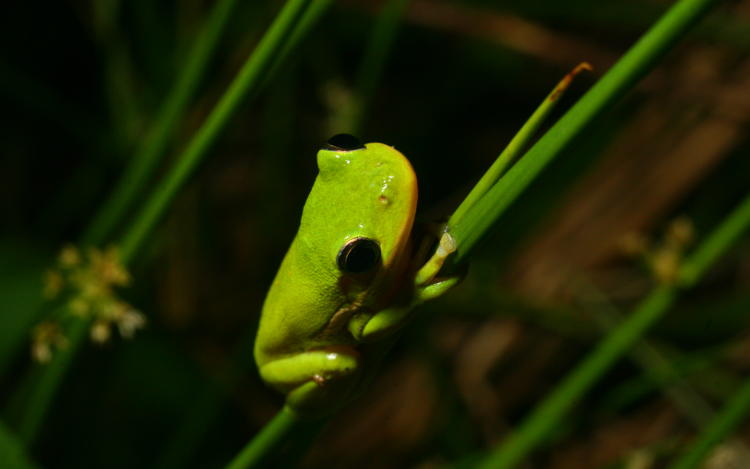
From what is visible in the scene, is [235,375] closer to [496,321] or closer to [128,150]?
[128,150]

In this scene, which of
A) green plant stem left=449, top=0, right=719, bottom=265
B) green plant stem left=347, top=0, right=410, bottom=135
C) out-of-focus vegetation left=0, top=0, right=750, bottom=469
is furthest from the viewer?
out-of-focus vegetation left=0, top=0, right=750, bottom=469

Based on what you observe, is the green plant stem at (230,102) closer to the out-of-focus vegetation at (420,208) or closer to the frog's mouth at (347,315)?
the frog's mouth at (347,315)

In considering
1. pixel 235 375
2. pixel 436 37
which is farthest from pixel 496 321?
pixel 235 375

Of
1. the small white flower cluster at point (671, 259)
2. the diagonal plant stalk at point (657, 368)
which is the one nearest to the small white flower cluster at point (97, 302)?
the small white flower cluster at point (671, 259)

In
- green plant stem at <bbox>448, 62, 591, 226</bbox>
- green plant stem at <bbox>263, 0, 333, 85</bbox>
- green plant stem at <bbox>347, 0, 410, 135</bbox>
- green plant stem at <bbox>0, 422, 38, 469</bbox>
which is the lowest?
green plant stem at <bbox>0, 422, 38, 469</bbox>

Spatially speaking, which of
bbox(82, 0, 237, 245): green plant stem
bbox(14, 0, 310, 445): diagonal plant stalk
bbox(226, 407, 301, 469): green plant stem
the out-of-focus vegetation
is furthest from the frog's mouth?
the out-of-focus vegetation

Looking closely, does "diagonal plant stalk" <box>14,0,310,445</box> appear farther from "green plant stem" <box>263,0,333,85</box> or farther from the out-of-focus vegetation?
the out-of-focus vegetation
